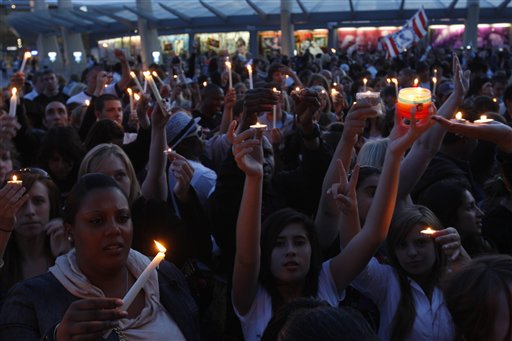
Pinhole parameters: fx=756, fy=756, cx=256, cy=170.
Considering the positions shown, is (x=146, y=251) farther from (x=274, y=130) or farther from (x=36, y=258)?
(x=274, y=130)

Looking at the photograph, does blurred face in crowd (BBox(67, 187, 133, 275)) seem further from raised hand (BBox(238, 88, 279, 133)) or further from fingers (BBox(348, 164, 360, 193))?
raised hand (BBox(238, 88, 279, 133))

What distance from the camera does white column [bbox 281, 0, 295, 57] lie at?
38.4 metres

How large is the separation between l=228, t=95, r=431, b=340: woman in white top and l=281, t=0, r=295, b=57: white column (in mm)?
35608

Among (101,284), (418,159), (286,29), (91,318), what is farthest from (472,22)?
(91,318)

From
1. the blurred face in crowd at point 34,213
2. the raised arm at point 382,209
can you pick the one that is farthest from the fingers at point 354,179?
the blurred face in crowd at point 34,213

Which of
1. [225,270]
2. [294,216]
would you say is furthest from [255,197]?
[225,270]

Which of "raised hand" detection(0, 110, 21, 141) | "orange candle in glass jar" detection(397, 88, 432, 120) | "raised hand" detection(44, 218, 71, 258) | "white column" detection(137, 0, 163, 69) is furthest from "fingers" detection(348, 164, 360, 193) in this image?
"white column" detection(137, 0, 163, 69)

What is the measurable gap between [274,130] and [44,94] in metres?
6.36

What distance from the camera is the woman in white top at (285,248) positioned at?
10.3ft

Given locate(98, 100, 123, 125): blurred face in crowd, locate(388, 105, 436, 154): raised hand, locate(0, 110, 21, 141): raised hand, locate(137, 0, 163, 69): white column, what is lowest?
locate(137, 0, 163, 69): white column

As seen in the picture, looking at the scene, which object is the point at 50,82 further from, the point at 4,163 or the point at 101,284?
the point at 101,284

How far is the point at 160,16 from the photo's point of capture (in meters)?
41.7

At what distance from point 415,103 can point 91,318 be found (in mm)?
1769

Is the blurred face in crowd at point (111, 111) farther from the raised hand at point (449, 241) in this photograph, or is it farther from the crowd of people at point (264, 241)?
the raised hand at point (449, 241)
